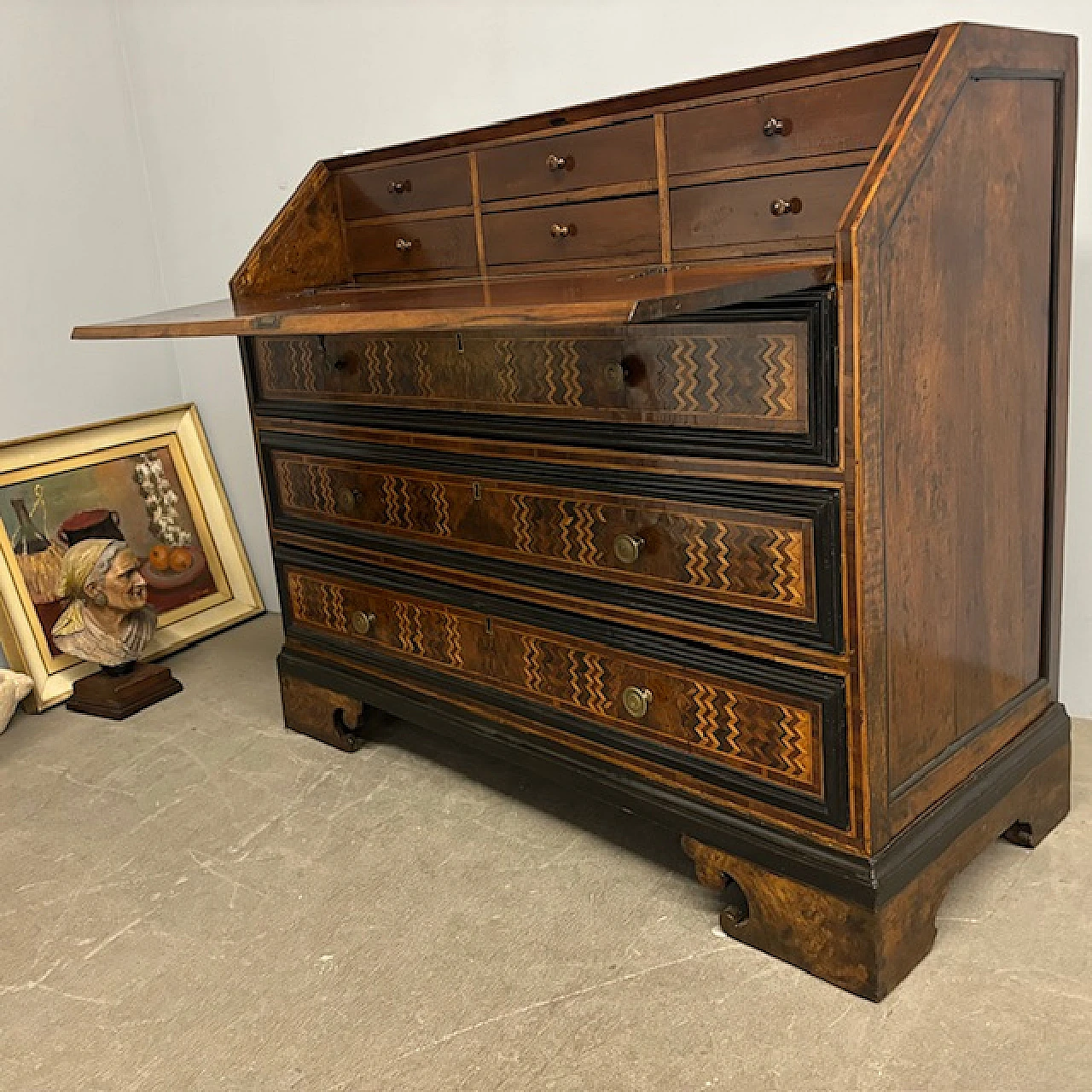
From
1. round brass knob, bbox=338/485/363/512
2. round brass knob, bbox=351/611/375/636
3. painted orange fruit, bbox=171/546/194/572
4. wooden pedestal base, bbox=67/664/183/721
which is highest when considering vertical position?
round brass knob, bbox=338/485/363/512

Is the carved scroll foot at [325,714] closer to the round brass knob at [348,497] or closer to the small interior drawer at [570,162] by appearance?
the round brass knob at [348,497]

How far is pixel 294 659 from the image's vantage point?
2.85 m

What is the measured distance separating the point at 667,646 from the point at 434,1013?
2.26 ft

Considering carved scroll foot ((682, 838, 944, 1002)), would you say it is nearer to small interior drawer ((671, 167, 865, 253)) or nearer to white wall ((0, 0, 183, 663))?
small interior drawer ((671, 167, 865, 253))

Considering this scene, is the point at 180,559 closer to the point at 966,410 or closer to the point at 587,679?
the point at 587,679

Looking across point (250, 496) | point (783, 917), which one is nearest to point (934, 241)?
point (783, 917)

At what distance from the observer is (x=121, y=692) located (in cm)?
311

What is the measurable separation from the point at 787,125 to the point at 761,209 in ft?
0.47

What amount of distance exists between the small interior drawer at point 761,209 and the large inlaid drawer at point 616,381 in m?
0.36

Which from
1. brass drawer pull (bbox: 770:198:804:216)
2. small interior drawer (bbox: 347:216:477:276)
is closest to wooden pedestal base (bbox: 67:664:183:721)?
small interior drawer (bbox: 347:216:477:276)

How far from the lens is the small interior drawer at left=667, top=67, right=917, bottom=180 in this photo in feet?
6.00

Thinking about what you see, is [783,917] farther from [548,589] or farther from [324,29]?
[324,29]

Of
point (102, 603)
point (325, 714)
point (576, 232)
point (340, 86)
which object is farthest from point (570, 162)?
point (102, 603)

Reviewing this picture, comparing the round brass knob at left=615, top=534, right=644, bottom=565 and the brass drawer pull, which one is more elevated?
the brass drawer pull
